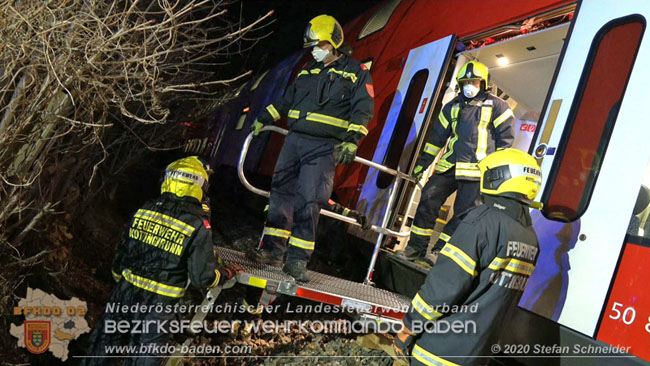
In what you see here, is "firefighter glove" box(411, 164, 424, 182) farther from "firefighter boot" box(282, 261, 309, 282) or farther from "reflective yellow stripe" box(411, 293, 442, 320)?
"reflective yellow stripe" box(411, 293, 442, 320)

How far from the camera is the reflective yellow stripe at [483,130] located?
413cm

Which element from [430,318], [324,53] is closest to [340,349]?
[430,318]

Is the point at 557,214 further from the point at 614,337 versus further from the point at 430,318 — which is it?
the point at 430,318

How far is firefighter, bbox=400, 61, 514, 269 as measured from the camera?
4.14 m

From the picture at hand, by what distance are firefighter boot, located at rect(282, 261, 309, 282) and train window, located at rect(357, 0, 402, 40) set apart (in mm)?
4188

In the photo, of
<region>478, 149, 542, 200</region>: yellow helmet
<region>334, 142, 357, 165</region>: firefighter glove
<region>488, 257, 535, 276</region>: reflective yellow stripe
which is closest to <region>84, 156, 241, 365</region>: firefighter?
<region>334, 142, 357, 165</region>: firefighter glove

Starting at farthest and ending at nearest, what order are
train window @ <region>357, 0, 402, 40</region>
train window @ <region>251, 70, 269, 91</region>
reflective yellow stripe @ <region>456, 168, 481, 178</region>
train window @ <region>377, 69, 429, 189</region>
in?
1. train window @ <region>251, 70, 269, 91</region>
2. train window @ <region>357, 0, 402, 40</region>
3. train window @ <region>377, 69, 429, 189</region>
4. reflective yellow stripe @ <region>456, 168, 481, 178</region>

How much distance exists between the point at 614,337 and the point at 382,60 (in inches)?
177

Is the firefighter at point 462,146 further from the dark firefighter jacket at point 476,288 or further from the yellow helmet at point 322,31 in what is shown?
the dark firefighter jacket at point 476,288

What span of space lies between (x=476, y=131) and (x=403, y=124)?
1.12m


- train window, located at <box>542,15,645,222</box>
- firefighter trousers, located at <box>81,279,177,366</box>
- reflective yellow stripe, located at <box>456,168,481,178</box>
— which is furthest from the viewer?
reflective yellow stripe, located at <box>456,168,481,178</box>

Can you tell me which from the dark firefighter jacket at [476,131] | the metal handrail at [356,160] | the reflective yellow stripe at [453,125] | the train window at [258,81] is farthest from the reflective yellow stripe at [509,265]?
the train window at [258,81]

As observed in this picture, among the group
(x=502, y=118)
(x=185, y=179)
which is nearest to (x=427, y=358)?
(x=185, y=179)

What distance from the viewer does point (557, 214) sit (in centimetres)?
310
